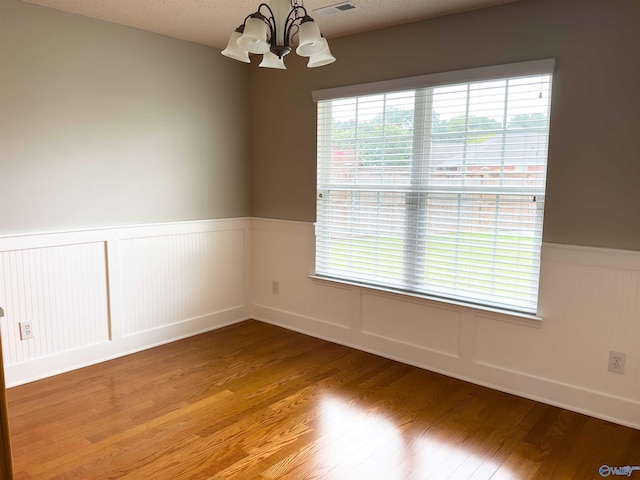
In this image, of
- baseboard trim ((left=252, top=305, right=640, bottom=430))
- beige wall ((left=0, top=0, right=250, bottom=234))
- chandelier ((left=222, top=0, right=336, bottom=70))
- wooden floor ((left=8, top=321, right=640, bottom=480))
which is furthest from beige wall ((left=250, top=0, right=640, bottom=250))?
beige wall ((left=0, top=0, right=250, bottom=234))

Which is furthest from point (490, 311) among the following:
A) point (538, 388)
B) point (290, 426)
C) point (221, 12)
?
point (221, 12)

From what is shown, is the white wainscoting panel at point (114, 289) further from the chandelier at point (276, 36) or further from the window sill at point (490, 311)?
the chandelier at point (276, 36)

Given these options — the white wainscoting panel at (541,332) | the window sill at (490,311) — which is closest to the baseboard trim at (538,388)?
the white wainscoting panel at (541,332)

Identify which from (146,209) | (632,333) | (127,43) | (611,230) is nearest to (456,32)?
(611,230)

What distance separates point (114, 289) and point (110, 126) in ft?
3.89

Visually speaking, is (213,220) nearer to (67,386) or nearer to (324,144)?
(324,144)

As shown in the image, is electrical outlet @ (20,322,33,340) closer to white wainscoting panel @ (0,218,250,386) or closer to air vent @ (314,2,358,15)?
white wainscoting panel @ (0,218,250,386)

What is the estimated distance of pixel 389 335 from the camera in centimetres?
362

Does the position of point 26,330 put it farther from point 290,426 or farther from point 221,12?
point 221,12

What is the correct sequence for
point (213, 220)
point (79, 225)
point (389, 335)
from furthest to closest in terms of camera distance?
1. point (213, 220)
2. point (389, 335)
3. point (79, 225)

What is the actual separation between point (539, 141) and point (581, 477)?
1794mm

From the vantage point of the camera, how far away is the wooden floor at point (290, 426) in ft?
7.48

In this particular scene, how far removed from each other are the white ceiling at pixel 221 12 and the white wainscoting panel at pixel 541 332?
1602mm

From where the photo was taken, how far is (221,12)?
3.15 metres
